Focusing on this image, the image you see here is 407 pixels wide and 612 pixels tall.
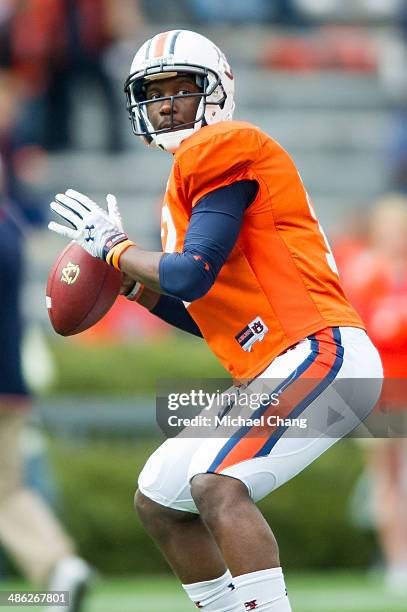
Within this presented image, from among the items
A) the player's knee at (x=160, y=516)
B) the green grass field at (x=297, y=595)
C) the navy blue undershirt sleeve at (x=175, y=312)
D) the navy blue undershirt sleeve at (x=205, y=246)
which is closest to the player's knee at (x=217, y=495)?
the player's knee at (x=160, y=516)

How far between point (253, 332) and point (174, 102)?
0.78 m

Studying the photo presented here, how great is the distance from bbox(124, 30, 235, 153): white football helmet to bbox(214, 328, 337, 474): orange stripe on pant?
2.60 ft

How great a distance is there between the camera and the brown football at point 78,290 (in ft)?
15.0

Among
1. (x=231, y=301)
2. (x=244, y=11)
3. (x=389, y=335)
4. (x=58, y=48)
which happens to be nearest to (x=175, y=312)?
(x=231, y=301)

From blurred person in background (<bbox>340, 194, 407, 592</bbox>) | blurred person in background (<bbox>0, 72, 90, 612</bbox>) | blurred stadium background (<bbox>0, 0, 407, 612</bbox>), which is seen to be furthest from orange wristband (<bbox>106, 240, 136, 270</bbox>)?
blurred person in background (<bbox>340, 194, 407, 592</bbox>)

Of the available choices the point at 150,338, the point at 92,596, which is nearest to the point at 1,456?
the point at 92,596

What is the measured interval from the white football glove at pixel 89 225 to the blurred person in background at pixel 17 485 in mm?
1831

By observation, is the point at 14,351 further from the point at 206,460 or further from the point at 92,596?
the point at 206,460

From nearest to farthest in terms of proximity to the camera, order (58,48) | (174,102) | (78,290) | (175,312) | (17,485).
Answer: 1. (174,102)
2. (78,290)
3. (175,312)
4. (17,485)
5. (58,48)

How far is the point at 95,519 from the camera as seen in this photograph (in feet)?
25.8

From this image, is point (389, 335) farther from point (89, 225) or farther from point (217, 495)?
point (217, 495)

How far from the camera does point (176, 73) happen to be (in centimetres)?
443

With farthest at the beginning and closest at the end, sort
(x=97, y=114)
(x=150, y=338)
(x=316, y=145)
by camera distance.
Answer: (x=316, y=145), (x=97, y=114), (x=150, y=338)

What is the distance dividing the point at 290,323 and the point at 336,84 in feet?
30.9
